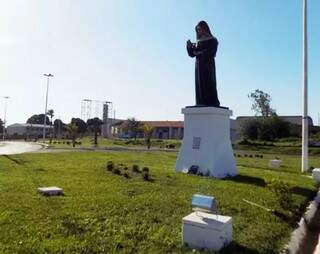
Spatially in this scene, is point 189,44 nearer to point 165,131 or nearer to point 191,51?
point 191,51

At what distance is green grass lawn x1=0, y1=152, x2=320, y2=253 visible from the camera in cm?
604

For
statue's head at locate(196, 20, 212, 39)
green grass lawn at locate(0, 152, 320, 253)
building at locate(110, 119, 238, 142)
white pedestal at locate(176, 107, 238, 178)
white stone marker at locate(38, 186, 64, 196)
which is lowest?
green grass lawn at locate(0, 152, 320, 253)

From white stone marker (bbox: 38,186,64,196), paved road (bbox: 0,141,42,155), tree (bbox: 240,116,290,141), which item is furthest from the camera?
tree (bbox: 240,116,290,141)

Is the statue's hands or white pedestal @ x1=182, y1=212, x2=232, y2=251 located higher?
the statue's hands

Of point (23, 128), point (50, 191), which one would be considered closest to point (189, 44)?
point (50, 191)

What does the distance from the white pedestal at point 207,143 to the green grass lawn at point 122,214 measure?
6.04 feet

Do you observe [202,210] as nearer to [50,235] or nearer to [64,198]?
[50,235]

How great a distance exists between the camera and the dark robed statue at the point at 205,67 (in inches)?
610

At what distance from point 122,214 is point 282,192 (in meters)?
3.90

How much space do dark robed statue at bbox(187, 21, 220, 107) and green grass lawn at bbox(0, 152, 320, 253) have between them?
145 inches

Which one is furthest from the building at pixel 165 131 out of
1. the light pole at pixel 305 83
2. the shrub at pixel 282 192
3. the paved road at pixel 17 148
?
the shrub at pixel 282 192

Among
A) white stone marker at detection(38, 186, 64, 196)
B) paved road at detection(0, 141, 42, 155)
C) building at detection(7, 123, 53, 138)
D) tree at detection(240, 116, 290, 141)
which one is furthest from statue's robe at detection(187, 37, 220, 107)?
building at detection(7, 123, 53, 138)

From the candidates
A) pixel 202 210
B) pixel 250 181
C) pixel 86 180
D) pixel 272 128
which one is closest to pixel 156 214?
pixel 202 210

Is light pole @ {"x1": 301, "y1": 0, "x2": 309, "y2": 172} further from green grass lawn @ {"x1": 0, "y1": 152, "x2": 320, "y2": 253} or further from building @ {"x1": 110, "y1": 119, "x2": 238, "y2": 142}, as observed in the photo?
building @ {"x1": 110, "y1": 119, "x2": 238, "y2": 142}
